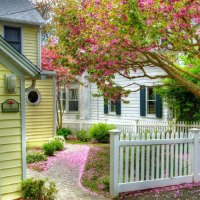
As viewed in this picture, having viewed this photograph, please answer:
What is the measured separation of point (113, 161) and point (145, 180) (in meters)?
1.04

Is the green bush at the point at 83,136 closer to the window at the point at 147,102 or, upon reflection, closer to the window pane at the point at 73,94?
the window at the point at 147,102

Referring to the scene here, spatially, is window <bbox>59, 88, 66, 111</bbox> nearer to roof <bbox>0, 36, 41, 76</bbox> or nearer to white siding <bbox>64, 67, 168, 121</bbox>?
white siding <bbox>64, 67, 168, 121</bbox>

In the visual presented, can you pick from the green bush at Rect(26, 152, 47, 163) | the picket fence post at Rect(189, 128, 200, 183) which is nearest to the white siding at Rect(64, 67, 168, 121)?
the green bush at Rect(26, 152, 47, 163)

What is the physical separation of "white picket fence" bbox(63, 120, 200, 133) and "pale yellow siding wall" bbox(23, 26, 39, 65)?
5.95m

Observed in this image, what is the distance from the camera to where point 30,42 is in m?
14.7

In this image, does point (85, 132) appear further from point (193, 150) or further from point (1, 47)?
point (1, 47)

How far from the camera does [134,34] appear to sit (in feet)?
26.5

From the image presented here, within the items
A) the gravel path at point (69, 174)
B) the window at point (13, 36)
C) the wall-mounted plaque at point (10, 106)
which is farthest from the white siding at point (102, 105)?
the wall-mounted plaque at point (10, 106)

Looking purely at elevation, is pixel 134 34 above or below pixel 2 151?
above

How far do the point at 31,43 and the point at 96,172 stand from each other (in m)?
7.96

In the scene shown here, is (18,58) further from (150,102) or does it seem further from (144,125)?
(150,102)

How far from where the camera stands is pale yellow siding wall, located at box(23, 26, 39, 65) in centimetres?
1454

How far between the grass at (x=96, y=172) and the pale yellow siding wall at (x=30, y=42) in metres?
5.41

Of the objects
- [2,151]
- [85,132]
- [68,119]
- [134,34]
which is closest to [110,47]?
[134,34]
